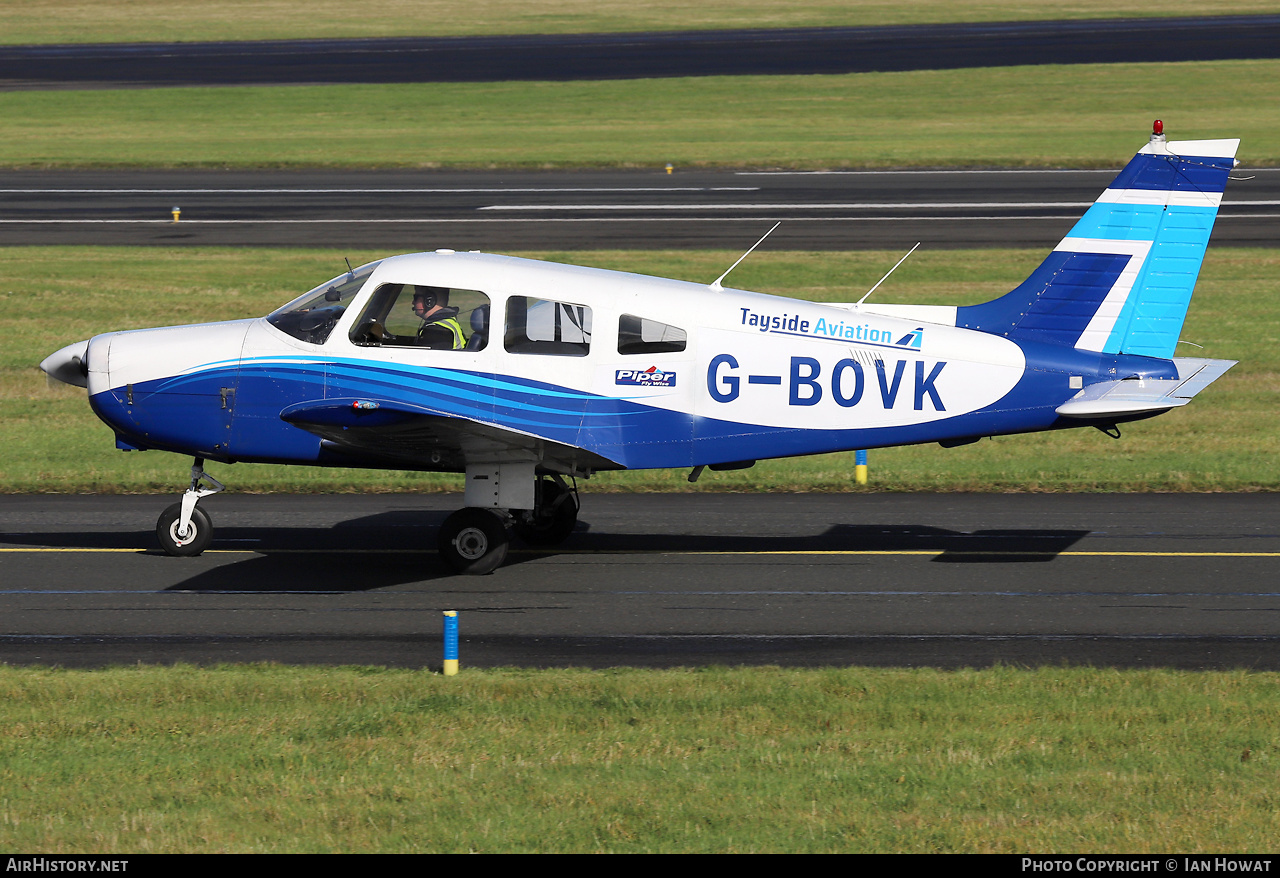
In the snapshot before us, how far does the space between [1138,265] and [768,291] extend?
13.1 m

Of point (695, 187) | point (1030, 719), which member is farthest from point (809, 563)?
point (695, 187)

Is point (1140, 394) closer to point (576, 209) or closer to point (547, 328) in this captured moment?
point (547, 328)

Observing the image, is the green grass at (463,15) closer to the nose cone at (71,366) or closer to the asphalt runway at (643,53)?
the asphalt runway at (643,53)

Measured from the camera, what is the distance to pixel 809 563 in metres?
12.9

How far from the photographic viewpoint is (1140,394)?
12.0 meters

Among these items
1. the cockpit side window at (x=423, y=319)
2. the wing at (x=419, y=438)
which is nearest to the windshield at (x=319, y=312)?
the cockpit side window at (x=423, y=319)

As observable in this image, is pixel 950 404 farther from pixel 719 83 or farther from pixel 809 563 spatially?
pixel 719 83

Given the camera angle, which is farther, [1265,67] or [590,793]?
[1265,67]

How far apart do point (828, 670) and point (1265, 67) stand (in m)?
52.2

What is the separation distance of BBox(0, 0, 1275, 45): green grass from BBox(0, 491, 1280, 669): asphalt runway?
65.8 metres

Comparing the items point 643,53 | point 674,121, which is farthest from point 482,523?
point 643,53

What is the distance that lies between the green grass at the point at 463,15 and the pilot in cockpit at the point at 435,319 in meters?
67.5

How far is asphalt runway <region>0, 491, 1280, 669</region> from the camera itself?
10.6 m

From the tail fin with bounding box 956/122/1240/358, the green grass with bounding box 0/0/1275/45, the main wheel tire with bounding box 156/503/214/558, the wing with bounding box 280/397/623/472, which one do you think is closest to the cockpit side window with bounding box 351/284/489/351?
the wing with bounding box 280/397/623/472
